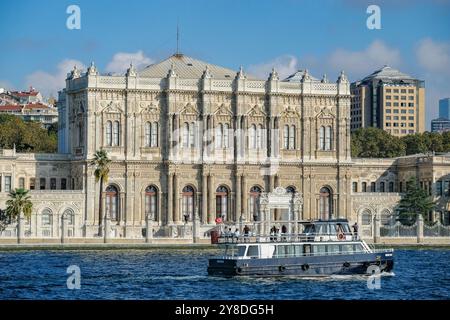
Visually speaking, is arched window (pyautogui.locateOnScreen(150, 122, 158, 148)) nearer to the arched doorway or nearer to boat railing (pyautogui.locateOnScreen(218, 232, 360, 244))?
the arched doorway

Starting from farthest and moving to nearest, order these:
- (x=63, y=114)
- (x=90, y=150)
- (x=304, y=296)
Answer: (x=63, y=114)
(x=90, y=150)
(x=304, y=296)

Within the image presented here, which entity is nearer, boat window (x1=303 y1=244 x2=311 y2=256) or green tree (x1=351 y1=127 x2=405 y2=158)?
boat window (x1=303 y1=244 x2=311 y2=256)

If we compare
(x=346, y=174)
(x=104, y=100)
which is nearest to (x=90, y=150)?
(x=104, y=100)

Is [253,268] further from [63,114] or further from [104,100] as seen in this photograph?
[63,114]

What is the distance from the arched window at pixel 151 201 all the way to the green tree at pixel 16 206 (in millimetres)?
11794

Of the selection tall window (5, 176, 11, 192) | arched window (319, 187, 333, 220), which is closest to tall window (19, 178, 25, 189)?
tall window (5, 176, 11, 192)

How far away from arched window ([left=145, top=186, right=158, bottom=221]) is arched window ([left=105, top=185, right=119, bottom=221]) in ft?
8.51

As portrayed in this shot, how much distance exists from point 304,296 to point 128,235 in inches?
2062

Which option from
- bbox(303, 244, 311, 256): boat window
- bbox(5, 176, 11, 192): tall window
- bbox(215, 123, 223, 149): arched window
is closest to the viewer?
bbox(303, 244, 311, 256): boat window

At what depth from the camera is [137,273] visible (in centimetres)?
7581

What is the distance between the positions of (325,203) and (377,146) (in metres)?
35.2

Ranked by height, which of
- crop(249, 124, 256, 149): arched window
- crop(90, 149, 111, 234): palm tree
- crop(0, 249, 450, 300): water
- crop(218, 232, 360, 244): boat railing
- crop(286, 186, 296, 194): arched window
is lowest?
crop(0, 249, 450, 300): water

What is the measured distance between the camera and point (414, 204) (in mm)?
121938

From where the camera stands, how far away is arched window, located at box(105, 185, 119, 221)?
383 ft
